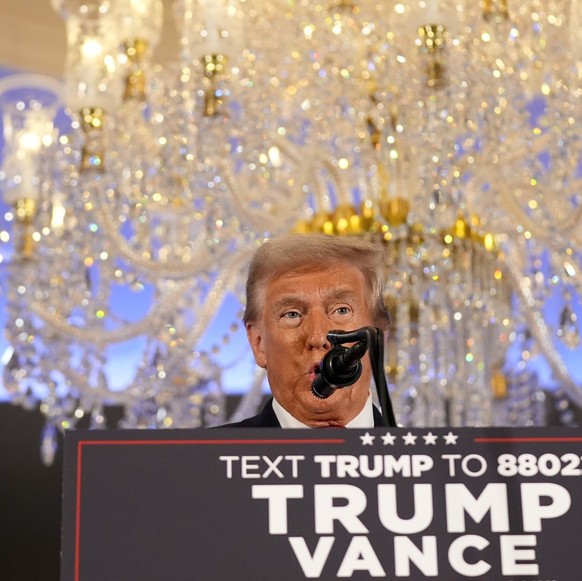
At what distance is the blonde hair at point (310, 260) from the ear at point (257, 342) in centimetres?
1

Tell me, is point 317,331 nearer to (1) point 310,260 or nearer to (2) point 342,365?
(1) point 310,260

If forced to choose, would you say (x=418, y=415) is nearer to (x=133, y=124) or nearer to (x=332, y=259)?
(x=133, y=124)

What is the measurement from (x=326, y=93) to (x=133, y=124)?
1.58ft

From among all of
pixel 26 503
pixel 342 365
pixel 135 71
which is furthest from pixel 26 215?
pixel 26 503

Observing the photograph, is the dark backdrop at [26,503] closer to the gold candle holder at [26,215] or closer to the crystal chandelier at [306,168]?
the crystal chandelier at [306,168]

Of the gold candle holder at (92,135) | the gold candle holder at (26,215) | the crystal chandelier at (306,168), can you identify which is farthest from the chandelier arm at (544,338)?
the gold candle holder at (26,215)

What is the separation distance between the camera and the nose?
1614mm

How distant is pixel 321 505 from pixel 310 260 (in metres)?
0.57

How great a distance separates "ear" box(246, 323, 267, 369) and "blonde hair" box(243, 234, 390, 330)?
13 mm

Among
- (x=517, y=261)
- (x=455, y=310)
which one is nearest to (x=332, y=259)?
(x=455, y=310)

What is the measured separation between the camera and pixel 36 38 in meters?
3.90

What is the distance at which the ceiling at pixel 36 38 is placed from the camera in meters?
3.77

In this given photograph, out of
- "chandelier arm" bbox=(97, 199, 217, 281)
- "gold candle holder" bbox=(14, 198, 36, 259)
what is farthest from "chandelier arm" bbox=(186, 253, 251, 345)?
"gold candle holder" bbox=(14, 198, 36, 259)

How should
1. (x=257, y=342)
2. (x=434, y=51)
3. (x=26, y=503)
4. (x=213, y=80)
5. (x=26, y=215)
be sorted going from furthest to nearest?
(x=26, y=503) → (x=26, y=215) → (x=213, y=80) → (x=434, y=51) → (x=257, y=342)
